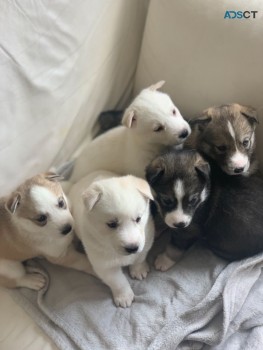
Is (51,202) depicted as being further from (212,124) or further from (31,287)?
(212,124)

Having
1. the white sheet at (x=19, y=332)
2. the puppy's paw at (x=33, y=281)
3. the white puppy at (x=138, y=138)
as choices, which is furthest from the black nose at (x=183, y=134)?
the white sheet at (x=19, y=332)

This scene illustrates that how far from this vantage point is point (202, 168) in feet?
4.96

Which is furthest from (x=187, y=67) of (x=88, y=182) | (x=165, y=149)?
(x=88, y=182)

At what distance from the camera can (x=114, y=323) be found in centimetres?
152

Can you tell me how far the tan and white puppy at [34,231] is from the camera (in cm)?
154

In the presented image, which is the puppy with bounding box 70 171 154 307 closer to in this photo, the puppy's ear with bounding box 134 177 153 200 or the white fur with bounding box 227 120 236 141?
the puppy's ear with bounding box 134 177 153 200

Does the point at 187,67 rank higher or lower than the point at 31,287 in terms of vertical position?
higher

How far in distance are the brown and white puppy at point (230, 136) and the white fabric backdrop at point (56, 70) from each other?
52 cm

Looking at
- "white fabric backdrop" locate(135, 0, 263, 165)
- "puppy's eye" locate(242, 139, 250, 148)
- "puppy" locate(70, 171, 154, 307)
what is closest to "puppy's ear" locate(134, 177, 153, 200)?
"puppy" locate(70, 171, 154, 307)

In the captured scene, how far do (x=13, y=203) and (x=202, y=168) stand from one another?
2.20 feet

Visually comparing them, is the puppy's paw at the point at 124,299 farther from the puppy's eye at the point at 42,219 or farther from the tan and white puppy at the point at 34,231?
the puppy's eye at the point at 42,219

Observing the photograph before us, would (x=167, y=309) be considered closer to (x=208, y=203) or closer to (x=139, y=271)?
(x=139, y=271)

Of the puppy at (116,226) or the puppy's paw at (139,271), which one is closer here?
the puppy at (116,226)

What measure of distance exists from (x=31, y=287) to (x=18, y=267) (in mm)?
103
